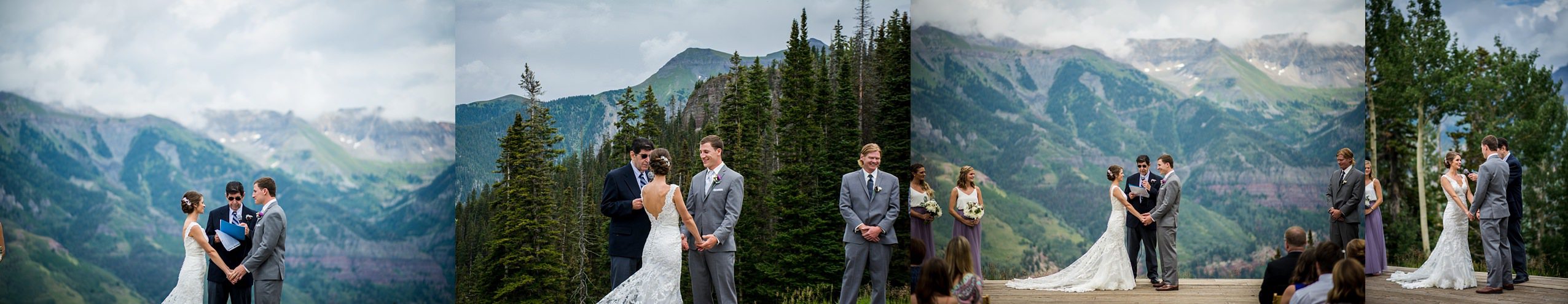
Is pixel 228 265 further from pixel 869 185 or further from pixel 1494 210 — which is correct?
pixel 1494 210

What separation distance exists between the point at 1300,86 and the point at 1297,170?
73cm

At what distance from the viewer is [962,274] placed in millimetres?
5652

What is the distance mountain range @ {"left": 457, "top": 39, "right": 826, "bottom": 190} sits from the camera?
894 cm

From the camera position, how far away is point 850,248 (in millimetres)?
7688

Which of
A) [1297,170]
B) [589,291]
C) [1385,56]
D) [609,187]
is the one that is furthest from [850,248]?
[1385,56]

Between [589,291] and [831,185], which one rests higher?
[831,185]

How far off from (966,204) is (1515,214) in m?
4.39

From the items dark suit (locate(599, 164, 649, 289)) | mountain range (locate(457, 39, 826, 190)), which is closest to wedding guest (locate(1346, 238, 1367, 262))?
dark suit (locate(599, 164, 649, 289))

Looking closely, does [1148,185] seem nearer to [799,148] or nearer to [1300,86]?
[1300,86]

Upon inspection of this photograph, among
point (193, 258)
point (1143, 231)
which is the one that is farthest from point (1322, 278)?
point (193, 258)

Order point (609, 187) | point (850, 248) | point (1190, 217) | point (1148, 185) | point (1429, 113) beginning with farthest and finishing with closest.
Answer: point (1429, 113) → point (1190, 217) → point (1148, 185) → point (850, 248) → point (609, 187)

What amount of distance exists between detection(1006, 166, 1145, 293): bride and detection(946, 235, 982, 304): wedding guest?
343cm

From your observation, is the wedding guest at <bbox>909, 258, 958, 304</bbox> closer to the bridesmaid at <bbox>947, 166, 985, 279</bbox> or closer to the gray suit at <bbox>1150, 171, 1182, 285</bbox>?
the bridesmaid at <bbox>947, 166, 985, 279</bbox>

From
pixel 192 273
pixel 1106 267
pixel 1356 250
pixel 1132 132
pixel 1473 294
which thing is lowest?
pixel 1473 294
